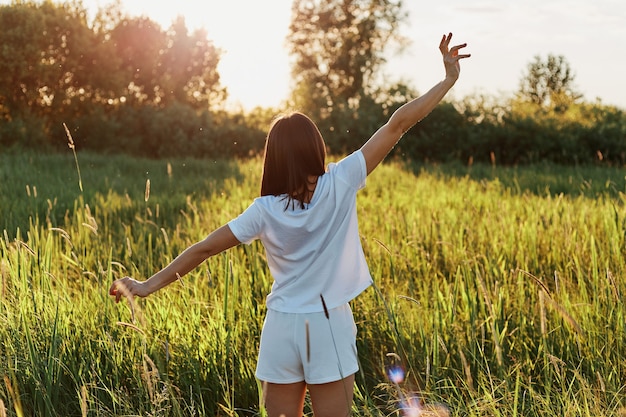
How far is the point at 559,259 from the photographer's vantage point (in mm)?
6121

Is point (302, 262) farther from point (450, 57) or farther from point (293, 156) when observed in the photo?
point (450, 57)

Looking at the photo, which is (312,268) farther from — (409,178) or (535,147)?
(535,147)

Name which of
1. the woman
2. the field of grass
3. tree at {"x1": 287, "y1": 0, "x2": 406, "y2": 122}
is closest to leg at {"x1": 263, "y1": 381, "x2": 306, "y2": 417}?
the woman

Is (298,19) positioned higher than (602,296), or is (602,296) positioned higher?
(298,19)

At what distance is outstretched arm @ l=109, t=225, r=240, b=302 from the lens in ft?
9.72

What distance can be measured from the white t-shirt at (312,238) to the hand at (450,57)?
2.55 feet

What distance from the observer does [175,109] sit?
1011 inches

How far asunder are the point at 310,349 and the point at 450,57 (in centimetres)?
162

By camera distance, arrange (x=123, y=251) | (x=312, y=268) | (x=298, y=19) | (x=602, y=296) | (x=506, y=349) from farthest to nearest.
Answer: (x=298, y=19), (x=123, y=251), (x=602, y=296), (x=506, y=349), (x=312, y=268)

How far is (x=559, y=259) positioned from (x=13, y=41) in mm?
24245

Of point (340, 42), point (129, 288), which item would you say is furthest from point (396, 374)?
point (340, 42)

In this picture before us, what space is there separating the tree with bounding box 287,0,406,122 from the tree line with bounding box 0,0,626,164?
6733 millimetres

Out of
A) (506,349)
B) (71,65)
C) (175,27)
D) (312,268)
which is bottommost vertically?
(506,349)

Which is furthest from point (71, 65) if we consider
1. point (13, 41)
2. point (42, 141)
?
point (42, 141)
